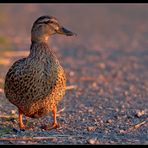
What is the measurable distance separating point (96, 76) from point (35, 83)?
564 cm

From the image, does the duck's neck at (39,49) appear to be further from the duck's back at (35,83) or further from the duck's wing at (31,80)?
the duck's wing at (31,80)

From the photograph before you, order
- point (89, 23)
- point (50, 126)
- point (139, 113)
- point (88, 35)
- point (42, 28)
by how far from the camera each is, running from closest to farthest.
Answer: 1. point (50, 126)
2. point (42, 28)
3. point (139, 113)
4. point (88, 35)
5. point (89, 23)

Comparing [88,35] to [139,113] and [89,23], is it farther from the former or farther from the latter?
[139,113]

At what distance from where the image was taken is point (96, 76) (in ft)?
42.3

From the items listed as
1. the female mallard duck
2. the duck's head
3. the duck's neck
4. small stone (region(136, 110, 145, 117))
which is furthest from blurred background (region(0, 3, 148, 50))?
the female mallard duck

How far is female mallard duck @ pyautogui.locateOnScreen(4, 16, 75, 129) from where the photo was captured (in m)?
7.34

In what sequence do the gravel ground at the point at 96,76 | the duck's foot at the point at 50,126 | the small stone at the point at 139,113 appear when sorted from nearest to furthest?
the gravel ground at the point at 96,76
the duck's foot at the point at 50,126
the small stone at the point at 139,113

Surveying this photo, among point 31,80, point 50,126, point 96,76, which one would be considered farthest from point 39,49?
point 96,76

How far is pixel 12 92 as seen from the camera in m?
7.54

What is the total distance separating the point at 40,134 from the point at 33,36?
140 cm

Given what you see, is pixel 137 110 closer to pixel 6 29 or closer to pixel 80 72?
pixel 80 72

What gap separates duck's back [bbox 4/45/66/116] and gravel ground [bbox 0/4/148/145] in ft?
1.09

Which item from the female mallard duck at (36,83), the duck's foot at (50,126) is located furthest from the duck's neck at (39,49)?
the duck's foot at (50,126)

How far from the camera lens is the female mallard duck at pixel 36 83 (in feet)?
24.1
